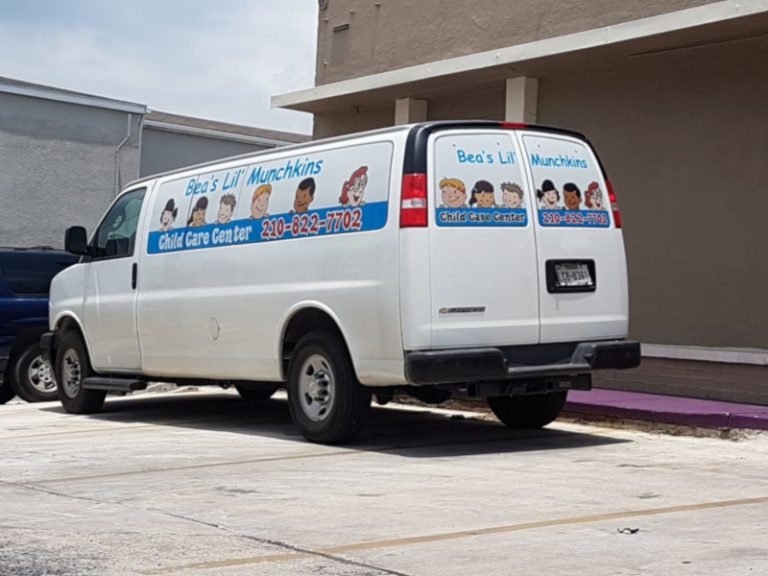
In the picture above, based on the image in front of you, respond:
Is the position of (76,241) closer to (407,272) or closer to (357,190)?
(357,190)

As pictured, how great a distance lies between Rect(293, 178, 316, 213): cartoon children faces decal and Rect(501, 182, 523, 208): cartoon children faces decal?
157 centimetres

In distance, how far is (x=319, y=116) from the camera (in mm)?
19078

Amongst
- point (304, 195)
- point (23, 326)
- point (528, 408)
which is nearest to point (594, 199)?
point (528, 408)

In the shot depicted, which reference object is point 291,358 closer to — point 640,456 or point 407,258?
point 407,258

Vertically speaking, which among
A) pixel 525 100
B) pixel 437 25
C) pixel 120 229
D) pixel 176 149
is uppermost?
pixel 176 149

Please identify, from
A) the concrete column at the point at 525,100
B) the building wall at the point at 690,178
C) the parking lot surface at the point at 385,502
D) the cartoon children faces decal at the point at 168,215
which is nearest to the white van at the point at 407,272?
the cartoon children faces decal at the point at 168,215

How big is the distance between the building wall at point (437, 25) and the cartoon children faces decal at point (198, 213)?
16.2 ft

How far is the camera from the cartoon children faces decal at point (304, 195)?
10.6 meters

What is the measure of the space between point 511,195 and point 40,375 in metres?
8.30

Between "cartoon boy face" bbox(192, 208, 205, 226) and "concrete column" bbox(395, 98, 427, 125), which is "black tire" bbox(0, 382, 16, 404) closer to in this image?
"cartoon boy face" bbox(192, 208, 205, 226)

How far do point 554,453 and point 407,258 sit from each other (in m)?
1.92

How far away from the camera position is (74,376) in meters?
14.1

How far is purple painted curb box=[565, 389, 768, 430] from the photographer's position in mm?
11203

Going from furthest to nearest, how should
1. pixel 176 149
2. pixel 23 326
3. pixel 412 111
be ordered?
1. pixel 176 149
2. pixel 412 111
3. pixel 23 326
